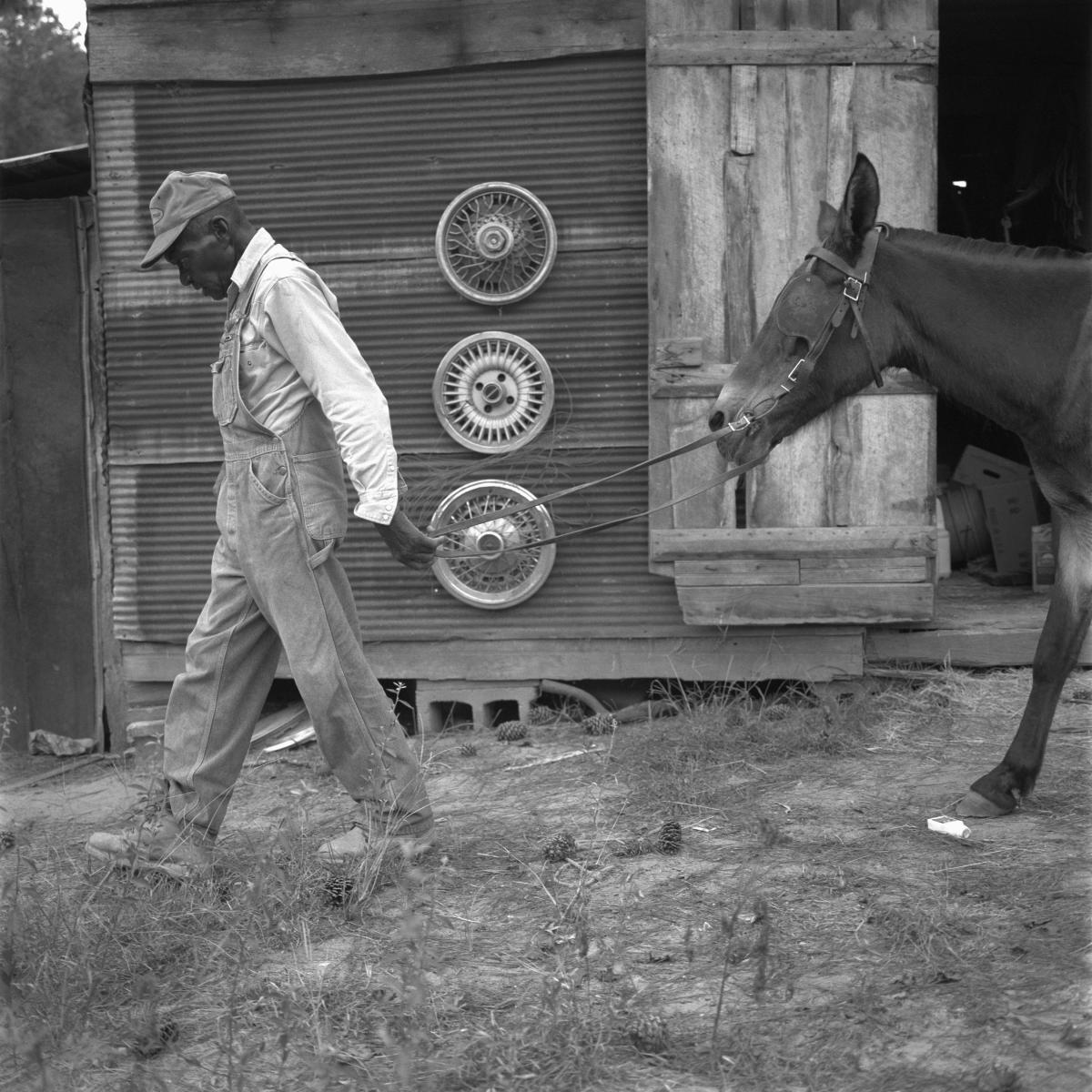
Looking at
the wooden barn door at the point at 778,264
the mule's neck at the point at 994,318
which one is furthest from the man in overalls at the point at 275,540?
the wooden barn door at the point at 778,264

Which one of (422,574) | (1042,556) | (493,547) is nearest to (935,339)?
(493,547)

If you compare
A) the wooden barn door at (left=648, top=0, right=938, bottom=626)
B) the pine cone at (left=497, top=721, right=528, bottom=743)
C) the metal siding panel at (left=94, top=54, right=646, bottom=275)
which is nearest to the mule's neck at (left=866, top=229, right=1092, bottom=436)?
the wooden barn door at (left=648, top=0, right=938, bottom=626)

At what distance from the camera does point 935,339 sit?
401cm

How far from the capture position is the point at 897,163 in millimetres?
5309

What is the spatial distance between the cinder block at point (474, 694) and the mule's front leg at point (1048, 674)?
230 cm

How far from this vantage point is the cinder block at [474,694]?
5.93 m

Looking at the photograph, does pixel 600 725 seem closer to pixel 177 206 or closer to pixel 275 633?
pixel 275 633

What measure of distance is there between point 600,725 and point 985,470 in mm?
3342

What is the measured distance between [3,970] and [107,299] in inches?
152

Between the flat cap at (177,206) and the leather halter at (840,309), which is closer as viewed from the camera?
the flat cap at (177,206)

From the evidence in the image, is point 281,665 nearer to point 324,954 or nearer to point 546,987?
point 324,954

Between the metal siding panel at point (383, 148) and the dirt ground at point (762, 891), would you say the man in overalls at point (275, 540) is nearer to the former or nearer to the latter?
the dirt ground at point (762, 891)

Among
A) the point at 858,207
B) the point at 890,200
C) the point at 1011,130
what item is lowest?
the point at 858,207

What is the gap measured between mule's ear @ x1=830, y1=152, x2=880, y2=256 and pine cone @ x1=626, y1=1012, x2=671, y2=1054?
243 cm
